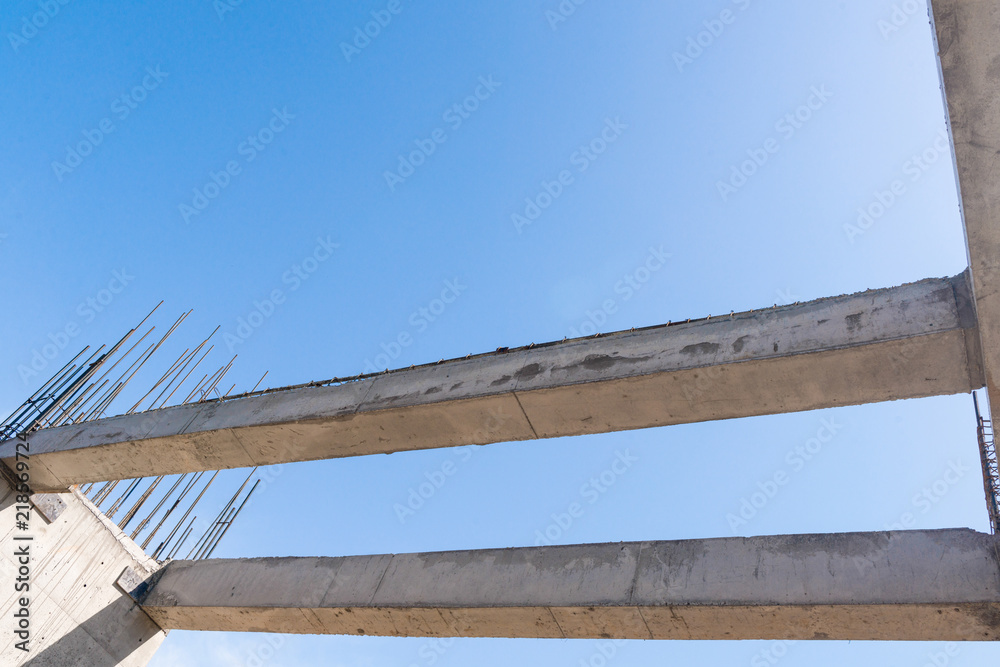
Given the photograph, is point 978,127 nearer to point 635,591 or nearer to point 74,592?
point 635,591

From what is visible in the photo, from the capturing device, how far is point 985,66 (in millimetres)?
3361

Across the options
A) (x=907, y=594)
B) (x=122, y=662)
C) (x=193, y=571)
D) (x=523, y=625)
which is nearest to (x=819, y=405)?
(x=907, y=594)

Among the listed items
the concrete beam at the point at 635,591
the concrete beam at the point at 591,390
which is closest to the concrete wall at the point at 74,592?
the concrete beam at the point at 635,591

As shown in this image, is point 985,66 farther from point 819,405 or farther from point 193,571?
point 193,571

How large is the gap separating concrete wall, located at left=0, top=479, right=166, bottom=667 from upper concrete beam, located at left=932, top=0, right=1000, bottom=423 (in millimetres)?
8854

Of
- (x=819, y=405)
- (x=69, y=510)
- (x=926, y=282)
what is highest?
(x=926, y=282)

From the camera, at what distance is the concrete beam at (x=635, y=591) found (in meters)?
5.05

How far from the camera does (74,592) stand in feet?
24.7

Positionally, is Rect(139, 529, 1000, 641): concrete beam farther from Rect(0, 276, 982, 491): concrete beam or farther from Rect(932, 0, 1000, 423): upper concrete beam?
Rect(932, 0, 1000, 423): upper concrete beam

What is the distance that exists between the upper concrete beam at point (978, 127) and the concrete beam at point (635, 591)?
70.7 inches

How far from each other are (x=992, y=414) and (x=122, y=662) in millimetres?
9006

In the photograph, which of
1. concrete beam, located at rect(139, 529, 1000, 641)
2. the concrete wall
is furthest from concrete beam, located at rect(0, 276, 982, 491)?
concrete beam, located at rect(139, 529, 1000, 641)

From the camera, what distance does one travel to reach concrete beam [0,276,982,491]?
4625 mm

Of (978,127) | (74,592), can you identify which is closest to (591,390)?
(978,127)
